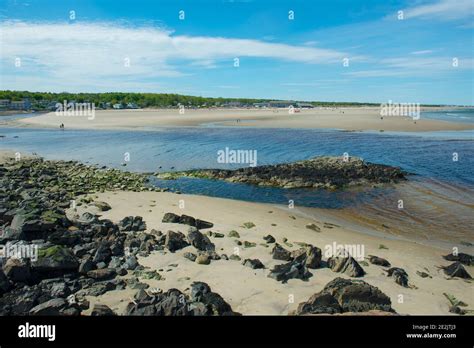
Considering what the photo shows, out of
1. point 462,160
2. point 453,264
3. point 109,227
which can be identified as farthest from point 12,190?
point 462,160

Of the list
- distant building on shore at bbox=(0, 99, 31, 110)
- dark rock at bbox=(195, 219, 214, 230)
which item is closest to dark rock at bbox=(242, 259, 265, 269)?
dark rock at bbox=(195, 219, 214, 230)

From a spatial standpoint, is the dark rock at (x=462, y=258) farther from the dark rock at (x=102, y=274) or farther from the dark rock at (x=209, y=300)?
the dark rock at (x=102, y=274)

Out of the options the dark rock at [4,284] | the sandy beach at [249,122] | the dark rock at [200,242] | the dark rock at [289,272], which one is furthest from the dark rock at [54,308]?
the sandy beach at [249,122]

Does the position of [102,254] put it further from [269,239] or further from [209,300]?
[269,239]

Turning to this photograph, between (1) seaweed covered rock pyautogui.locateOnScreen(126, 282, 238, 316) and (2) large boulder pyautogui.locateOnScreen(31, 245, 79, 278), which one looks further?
(2) large boulder pyautogui.locateOnScreen(31, 245, 79, 278)

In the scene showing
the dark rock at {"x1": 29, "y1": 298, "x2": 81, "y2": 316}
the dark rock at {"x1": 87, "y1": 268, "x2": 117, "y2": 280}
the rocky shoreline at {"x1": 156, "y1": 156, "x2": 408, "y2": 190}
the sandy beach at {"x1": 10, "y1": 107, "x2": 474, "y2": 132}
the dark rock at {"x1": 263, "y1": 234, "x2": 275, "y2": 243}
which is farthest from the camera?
the sandy beach at {"x1": 10, "y1": 107, "x2": 474, "y2": 132}

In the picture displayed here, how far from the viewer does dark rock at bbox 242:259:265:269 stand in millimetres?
10944

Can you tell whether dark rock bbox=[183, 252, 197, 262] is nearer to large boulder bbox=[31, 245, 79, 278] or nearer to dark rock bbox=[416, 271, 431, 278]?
large boulder bbox=[31, 245, 79, 278]

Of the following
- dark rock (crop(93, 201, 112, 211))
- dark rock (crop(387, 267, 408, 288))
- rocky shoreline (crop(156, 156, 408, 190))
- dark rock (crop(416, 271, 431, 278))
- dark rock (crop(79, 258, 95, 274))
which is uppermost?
→ rocky shoreline (crop(156, 156, 408, 190))

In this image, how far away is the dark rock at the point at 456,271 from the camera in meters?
11.5

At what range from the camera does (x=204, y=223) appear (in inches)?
602

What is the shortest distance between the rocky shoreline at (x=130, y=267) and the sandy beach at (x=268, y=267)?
10.9 inches

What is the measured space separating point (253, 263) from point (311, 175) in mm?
17859

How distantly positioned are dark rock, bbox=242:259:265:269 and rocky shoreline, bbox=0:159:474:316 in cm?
3
